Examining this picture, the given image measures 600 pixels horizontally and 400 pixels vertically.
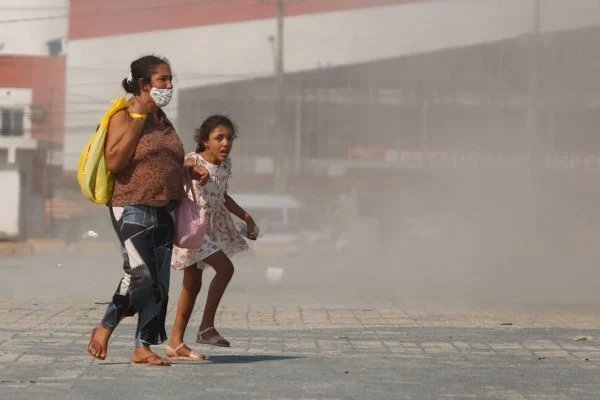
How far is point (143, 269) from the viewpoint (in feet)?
23.6

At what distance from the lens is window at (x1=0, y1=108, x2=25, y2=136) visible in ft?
137

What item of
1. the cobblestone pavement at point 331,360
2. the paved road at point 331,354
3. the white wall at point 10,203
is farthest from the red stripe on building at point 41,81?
the cobblestone pavement at point 331,360

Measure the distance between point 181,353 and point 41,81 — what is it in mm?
31454

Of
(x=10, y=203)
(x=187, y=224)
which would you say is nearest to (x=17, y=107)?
(x=10, y=203)

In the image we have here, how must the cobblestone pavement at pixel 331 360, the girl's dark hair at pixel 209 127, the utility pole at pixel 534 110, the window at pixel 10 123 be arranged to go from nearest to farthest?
the cobblestone pavement at pixel 331 360, the girl's dark hair at pixel 209 127, the utility pole at pixel 534 110, the window at pixel 10 123

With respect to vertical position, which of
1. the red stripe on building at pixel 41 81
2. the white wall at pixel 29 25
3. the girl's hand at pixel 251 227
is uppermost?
the white wall at pixel 29 25

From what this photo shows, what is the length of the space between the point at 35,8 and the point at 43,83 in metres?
2.02

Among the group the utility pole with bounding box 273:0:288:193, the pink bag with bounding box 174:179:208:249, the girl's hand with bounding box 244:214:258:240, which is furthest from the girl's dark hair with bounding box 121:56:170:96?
the utility pole with bounding box 273:0:288:193

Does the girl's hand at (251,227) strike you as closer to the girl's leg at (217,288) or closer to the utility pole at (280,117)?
the girl's leg at (217,288)

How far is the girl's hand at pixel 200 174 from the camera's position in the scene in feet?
25.0

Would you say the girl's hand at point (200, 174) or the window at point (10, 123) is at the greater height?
the window at point (10, 123)

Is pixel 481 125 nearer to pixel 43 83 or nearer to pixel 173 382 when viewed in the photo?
pixel 173 382

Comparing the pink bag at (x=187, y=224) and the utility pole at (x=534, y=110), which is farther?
the utility pole at (x=534, y=110)

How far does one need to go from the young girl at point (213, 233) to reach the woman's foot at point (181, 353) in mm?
102
